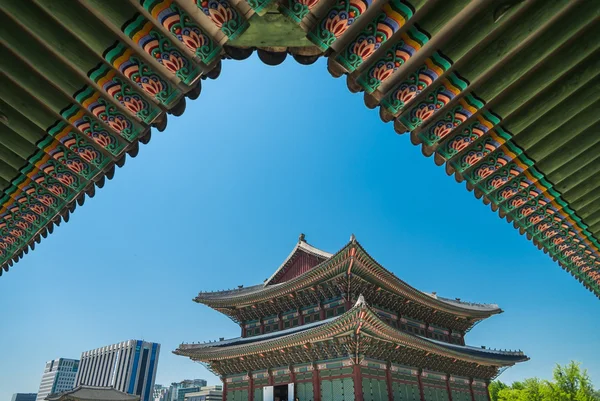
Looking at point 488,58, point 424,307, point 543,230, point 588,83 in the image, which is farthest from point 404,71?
point 424,307

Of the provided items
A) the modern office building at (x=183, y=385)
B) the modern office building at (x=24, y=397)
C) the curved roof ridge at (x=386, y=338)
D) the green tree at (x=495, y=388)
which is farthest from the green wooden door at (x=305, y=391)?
the modern office building at (x=24, y=397)

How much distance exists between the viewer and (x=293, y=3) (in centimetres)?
279

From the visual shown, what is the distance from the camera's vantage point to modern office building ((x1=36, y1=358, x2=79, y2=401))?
5162 inches

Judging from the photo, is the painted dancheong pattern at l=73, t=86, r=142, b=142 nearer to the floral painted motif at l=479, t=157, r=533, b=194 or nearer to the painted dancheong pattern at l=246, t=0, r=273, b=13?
the painted dancheong pattern at l=246, t=0, r=273, b=13

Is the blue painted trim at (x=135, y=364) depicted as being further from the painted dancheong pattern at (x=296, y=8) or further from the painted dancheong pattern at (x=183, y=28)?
the painted dancheong pattern at (x=296, y=8)

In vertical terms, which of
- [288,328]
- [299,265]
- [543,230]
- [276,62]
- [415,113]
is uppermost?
[299,265]

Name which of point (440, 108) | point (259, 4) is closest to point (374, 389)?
point (440, 108)

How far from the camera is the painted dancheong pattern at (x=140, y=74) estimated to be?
313cm

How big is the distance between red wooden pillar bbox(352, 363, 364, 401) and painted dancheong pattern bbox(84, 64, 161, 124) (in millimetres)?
17452

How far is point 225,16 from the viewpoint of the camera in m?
2.85

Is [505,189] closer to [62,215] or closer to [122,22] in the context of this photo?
[122,22]

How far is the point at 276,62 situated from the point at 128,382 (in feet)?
394

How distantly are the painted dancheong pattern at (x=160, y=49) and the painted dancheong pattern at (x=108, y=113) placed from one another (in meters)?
0.71

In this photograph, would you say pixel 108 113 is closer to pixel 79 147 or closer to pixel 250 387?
pixel 79 147
